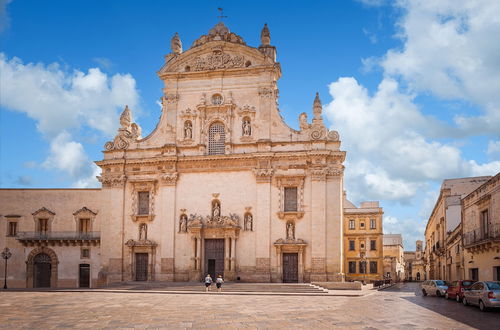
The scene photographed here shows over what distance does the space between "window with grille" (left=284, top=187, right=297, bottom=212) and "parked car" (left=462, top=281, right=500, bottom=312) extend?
1702 centimetres

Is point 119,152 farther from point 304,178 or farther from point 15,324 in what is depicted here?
point 15,324

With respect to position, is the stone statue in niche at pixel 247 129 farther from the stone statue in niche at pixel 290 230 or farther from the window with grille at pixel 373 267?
the window with grille at pixel 373 267

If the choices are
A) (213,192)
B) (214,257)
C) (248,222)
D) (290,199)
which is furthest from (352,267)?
(213,192)

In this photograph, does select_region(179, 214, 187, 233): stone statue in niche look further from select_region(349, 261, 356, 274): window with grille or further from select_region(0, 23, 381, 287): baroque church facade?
select_region(349, 261, 356, 274): window with grille

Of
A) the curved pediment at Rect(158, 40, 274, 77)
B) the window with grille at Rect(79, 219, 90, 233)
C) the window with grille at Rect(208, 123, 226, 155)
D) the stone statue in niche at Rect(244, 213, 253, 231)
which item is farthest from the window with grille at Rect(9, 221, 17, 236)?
the stone statue in niche at Rect(244, 213, 253, 231)

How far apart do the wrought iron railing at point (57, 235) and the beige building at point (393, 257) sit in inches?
1646

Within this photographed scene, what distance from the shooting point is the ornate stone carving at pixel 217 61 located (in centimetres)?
4194

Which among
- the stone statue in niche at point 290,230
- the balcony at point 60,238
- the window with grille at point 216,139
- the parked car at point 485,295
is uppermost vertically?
the window with grille at point 216,139

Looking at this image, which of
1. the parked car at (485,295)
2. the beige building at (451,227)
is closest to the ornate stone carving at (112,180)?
the beige building at (451,227)

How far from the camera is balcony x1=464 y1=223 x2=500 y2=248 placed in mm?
28703

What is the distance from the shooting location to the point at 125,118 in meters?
43.7

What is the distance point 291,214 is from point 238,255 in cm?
493

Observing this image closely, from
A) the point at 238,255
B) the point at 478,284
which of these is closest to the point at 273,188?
the point at 238,255

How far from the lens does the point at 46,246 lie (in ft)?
148
